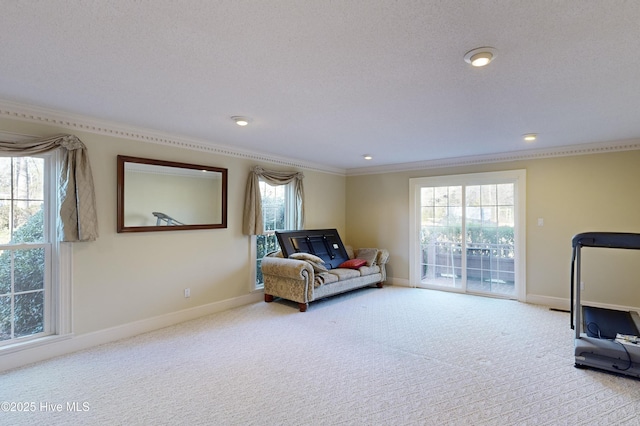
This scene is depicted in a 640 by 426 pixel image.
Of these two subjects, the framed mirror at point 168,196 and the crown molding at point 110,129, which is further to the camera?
the framed mirror at point 168,196

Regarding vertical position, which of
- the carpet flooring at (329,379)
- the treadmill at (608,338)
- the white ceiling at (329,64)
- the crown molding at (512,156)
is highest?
the white ceiling at (329,64)

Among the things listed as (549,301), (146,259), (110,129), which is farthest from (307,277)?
(549,301)

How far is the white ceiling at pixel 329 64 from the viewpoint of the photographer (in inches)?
63.0

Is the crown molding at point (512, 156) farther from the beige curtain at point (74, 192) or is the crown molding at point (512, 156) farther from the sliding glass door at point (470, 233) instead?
the beige curtain at point (74, 192)

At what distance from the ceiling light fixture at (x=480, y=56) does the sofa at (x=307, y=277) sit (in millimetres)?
3276

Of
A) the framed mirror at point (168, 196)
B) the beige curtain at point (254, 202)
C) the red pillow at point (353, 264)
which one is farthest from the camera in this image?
the red pillow at point (353, 264)

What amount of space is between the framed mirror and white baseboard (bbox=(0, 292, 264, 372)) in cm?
110

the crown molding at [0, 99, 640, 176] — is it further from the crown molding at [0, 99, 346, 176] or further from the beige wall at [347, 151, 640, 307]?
A: the beige wall at [347, 151, 640, 307]

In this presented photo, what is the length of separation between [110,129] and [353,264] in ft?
13.1

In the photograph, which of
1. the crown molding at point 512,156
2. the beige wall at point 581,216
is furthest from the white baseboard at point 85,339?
the beige wall at point 581,216

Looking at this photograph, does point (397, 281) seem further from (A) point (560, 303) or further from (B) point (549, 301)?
(A) point (560, 303)

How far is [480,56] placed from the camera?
1979 millimetres

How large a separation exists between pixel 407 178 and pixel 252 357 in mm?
4372

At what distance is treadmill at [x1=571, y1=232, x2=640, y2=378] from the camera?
2.77m
